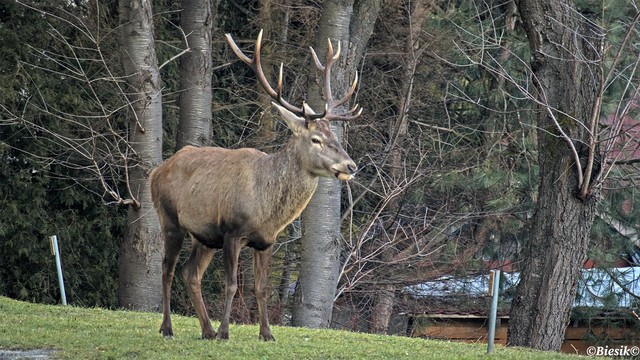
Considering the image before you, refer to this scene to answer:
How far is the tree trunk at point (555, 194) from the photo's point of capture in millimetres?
15078

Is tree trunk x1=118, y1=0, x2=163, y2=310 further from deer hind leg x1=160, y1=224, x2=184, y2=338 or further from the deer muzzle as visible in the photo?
the deer muzzle

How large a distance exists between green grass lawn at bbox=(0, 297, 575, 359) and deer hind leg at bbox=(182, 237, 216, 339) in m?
0.22

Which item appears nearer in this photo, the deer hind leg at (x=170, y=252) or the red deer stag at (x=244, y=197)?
the red deer stag at (x=244, y=197)

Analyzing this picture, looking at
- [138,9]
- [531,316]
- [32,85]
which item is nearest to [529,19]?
[531,316]

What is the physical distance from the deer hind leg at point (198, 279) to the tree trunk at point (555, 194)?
4.60 m

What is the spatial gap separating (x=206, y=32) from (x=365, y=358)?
9.70 meters

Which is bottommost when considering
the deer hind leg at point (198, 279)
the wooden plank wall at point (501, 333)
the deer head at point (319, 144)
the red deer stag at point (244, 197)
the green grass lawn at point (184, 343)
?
the wooden plank wall at point (501, 333)

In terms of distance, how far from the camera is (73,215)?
71.4 ft

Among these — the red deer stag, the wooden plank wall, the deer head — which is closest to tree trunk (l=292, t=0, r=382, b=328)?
the wooden plank wall

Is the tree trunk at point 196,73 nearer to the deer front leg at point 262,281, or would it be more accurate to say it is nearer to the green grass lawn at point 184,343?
the green grass lawn at point 184,343

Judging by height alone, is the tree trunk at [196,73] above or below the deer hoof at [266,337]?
above

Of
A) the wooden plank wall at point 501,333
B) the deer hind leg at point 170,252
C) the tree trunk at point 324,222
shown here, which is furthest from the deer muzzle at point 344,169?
the wooden plank wall at point 501,333

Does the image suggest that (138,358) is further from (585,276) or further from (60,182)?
(585,276)

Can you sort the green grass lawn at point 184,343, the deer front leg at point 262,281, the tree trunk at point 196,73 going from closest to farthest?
1. the green grass lawn at point 184,343
2. the deer front leg at point 262,281
3. the tree trunk at point 196,73
